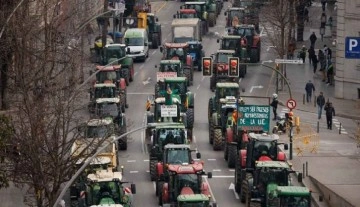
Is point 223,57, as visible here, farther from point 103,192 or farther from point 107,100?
point 103,192

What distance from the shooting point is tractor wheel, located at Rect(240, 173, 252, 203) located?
60656 millimetres

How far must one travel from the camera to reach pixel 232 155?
69250mm

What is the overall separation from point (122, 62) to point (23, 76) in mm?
29138

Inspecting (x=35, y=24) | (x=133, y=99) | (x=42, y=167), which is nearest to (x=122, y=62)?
(x=133, y=99)

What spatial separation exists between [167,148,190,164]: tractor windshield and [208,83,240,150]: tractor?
30.8 ft

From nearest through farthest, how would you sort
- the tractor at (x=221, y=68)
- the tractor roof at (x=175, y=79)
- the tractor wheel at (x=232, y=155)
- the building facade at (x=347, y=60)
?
the tractor wheel at (x=232, y=155) < the tractor roof at (x=175, y=79) < the tractor at (x=221, y=68) < the building facade at (x=347, y=60)

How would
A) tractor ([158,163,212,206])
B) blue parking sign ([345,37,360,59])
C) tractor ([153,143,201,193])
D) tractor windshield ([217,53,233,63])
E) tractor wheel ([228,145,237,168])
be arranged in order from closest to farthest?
tractor ([158,163,212,206])
tractor ([153,143,201,193])
tractor wheel ([228,145,237,168])
blue parking sign ([345,37,360,59])
tractor windshield ([217,53,233,63])

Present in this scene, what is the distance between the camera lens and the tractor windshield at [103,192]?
56781 mm

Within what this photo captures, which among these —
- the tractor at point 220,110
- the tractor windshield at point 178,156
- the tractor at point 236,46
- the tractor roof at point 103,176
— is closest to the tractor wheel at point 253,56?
the tractor at point 236,46

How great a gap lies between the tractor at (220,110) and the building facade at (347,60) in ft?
42.0

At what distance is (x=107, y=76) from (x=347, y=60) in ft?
47.3

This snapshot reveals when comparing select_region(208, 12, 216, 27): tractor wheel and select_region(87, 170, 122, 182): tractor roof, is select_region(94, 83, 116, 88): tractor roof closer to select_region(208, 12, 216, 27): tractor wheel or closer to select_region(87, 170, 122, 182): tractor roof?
select_region(87, 170, 122, 182): tractor roof

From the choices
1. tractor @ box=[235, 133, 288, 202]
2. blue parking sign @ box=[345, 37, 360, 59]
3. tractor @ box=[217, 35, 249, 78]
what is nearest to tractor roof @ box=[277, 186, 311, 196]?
tractor @ box=[235, 133, 288, 202]

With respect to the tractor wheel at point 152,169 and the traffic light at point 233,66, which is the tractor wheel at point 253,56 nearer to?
the traffic light at point 233,66
